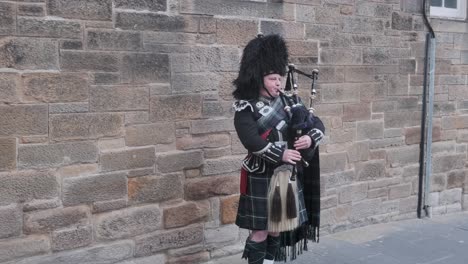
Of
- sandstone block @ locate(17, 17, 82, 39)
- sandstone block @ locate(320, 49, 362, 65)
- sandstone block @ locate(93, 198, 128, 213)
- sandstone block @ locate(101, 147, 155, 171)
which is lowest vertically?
sandstone block @ locate(93, 198, 128, 213)

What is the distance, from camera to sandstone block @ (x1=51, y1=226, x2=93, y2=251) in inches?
181

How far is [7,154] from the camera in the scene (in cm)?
433

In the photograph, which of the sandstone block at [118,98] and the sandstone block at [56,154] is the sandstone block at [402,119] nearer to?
the sandstone block at [118,98]

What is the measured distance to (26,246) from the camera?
4438 mm

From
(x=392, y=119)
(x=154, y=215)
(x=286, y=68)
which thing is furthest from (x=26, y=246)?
(x=392, y=119)

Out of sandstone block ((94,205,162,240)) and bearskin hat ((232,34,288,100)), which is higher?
bearskin hat ((232,34,288,100))

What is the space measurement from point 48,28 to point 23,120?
66 centimetres

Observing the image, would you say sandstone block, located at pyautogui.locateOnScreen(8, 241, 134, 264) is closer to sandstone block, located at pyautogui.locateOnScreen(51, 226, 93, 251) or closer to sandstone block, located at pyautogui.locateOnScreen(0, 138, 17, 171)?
sandstone block, located at pyautogui.locateOnScreen(51, 226, 93, 251)

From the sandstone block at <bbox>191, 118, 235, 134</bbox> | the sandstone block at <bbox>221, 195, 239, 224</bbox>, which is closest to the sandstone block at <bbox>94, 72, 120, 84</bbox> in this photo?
the sandstone block at <bbox>191, 118, 235, 134</bbox>

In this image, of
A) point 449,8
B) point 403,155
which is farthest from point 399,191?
point 449,8

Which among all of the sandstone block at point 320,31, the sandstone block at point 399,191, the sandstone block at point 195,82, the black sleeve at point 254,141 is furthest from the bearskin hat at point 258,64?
the sandstone block at point 399,191

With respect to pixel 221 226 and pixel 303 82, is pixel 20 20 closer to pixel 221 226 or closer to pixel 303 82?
pixel 221 226

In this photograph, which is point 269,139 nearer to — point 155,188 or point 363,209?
point 155,188

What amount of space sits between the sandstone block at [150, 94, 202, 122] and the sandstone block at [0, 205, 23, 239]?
1249 millimetres
